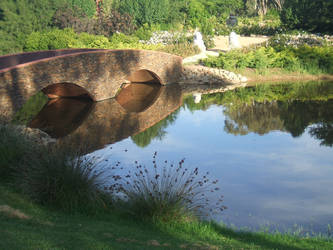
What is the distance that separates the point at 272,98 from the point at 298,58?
6.87 meters

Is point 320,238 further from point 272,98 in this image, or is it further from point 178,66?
point 178,66

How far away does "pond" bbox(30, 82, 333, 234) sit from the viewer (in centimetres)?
778

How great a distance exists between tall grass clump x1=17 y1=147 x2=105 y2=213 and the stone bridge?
580cm

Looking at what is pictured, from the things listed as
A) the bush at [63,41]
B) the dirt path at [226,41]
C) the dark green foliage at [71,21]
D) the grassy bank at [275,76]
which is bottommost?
the grassy bank at [275,76]

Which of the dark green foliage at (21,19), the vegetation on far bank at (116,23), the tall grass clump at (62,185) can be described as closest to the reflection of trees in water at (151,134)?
the tall grass clump at (62,185)

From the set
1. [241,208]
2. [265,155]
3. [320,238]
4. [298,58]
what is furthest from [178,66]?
[320,238]

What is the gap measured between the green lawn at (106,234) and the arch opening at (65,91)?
1218 centimetres

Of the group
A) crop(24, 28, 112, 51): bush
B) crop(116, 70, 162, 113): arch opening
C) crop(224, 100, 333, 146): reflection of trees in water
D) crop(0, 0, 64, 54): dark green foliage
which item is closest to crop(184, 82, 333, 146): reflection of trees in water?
crop(224, 100, 333, 146): reflection of trees in water

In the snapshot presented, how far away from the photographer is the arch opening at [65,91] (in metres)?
18.7

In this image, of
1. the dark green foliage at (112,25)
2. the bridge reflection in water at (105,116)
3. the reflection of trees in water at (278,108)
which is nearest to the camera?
the bridge reflection in water at (105,116)

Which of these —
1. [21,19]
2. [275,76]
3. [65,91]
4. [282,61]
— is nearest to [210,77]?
[275,76]

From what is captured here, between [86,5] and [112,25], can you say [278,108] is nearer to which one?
[112,25]

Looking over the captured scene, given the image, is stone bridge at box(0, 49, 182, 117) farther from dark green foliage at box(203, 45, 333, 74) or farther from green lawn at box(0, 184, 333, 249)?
green lawn at box(0, 184, 333, 249)

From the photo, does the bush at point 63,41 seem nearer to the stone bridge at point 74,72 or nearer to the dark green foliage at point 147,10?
the stone bridge at point 74,72
